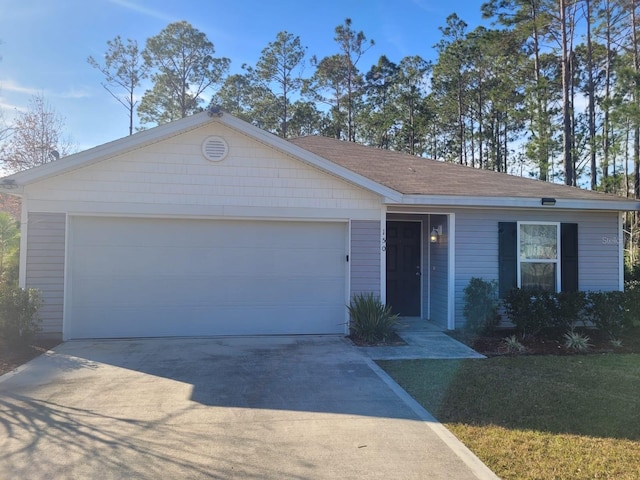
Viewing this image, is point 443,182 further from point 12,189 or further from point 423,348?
point 12,189

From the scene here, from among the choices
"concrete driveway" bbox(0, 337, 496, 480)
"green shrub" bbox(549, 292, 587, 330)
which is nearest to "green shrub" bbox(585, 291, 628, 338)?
"green shrub" bbox(549, 292, 587, 330)

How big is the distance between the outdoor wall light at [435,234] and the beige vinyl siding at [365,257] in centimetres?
163

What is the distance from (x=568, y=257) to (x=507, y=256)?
1281mm

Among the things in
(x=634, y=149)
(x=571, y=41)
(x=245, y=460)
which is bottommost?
(x=245, y=460)

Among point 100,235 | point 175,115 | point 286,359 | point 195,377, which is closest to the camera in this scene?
point 195,377

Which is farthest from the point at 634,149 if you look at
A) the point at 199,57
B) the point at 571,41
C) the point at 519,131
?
the point at 199,57

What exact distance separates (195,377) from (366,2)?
44.6 feet

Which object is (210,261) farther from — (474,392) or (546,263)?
(546,263)

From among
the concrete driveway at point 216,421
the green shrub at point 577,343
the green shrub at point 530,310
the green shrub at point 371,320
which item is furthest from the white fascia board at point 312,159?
the green shrub at point 577,343

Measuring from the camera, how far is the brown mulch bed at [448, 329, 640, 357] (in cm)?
711

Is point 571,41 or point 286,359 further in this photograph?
point 571,41

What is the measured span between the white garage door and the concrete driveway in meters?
1.25

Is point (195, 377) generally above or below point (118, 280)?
below

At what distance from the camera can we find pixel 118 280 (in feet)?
24.9
